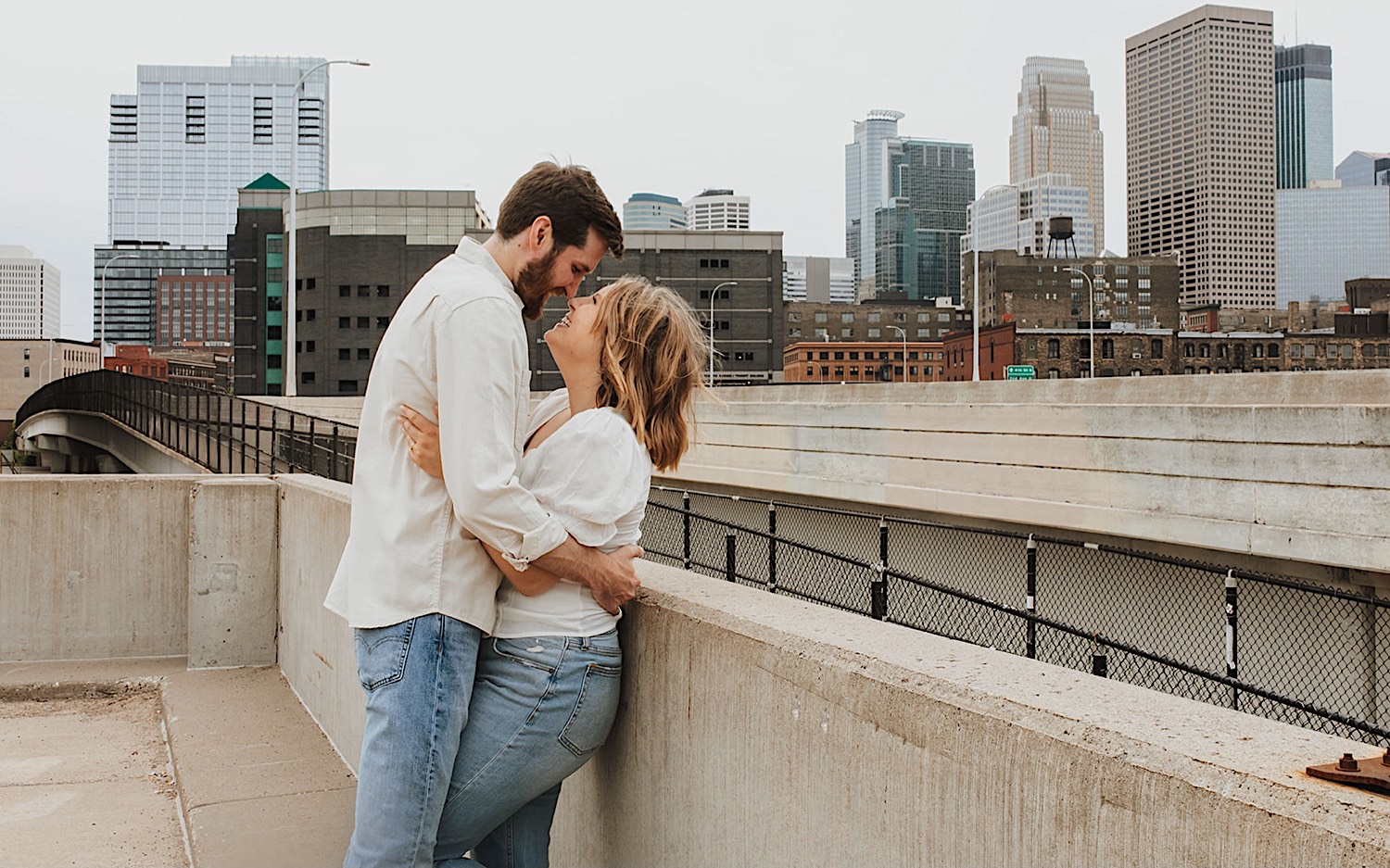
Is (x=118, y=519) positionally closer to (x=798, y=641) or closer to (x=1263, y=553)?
(x=798, y=641)

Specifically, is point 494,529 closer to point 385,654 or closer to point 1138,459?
point 385,654

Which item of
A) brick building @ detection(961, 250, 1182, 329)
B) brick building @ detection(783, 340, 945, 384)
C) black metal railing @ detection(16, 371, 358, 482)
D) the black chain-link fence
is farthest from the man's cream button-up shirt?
brick building @ detection(783, 340, 945, 384)

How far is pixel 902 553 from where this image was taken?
19047mm

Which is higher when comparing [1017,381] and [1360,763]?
[1017,381]

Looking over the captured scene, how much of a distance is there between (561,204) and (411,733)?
129cm

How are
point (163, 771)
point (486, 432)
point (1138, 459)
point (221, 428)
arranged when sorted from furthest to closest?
point (221, 428) → point (1138, 459) → point (163, 771) → point (486, 432)

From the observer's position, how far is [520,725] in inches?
119

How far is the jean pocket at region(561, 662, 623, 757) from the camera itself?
10.2ft

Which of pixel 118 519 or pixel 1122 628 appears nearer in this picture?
pixel 118 519

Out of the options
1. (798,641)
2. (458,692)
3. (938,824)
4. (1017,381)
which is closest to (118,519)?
(458,692)

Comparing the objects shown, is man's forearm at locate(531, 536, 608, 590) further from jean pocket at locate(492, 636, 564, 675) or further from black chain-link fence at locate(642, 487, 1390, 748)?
black chain-link fence at locate(642, 487, 1390, 748)

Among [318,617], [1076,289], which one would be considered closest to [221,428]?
[318,617]

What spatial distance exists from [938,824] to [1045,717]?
0.30m

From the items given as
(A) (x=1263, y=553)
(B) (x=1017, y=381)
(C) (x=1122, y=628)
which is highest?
(B) (x=1017, y=381)
